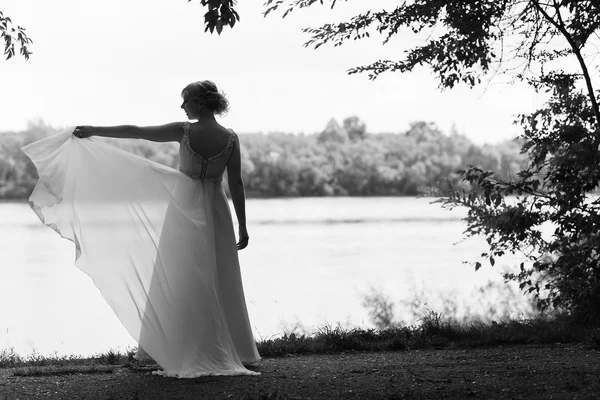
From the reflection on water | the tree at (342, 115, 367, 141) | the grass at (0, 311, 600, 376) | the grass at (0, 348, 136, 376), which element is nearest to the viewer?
the grass at (0, 348, 136, 376)

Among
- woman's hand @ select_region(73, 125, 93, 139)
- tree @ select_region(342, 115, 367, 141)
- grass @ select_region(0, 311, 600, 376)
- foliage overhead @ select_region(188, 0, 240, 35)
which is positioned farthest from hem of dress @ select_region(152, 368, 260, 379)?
tree @ select_region(342, 115, 367, 141)

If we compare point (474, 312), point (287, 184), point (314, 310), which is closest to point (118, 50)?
point (287, 184)

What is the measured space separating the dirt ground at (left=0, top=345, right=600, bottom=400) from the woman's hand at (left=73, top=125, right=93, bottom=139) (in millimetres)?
1455

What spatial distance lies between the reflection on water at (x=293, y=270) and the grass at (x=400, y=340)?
103 centimetres

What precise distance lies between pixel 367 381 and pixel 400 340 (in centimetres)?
141

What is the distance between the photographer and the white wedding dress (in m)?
4.34

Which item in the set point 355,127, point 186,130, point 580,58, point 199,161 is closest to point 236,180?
point 199,161

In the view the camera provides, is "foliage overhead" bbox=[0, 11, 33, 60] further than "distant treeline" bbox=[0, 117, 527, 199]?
No

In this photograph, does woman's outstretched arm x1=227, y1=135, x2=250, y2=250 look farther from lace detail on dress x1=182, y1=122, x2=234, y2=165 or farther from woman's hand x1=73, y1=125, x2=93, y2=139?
woman's hand x1=73, y1=125, x2=93, y2=139

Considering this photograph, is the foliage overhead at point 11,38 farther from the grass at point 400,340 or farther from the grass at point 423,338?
the grass at point 423,338

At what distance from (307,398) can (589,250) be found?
9.41 feet

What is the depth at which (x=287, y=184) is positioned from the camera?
2241cm

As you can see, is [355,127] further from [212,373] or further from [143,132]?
[212,373]

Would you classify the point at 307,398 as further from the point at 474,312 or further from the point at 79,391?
the point at 474,312
